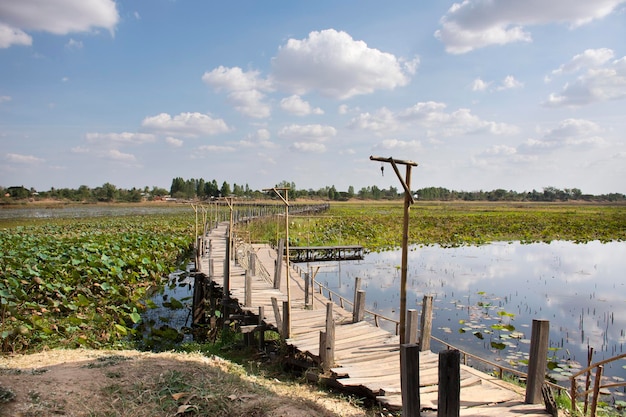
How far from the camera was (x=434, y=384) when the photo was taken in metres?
5.70

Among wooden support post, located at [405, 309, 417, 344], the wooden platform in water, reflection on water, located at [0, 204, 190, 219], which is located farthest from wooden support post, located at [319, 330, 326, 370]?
reflection on water, located at [0, 204, 190, 219]

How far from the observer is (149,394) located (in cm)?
539

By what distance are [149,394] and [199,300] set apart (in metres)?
9.12

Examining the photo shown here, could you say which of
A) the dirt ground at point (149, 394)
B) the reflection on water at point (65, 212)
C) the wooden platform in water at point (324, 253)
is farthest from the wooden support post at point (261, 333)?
the reflection on water at point (65, 212)

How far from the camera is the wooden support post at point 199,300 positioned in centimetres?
1408

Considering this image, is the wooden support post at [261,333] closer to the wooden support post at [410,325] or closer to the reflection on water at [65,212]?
the wooden support post at [410,325]

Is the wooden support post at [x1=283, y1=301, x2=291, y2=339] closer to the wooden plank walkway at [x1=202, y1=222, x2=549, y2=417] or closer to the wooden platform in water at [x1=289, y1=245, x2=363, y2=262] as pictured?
the wooden plank walkway at [x1=202, y1=222, x2=549, y2=417]

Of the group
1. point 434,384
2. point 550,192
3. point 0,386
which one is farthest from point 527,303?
point 550,192

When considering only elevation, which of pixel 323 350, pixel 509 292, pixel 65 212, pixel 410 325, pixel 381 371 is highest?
pixel 410 325

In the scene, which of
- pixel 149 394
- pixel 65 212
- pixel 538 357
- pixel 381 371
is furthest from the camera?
pixel 65 212

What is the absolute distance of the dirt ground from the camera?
493 cm

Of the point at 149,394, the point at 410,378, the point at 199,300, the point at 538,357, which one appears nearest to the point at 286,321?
the point at 149,394

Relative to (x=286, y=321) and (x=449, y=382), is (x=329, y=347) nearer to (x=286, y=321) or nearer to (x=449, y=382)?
(x=286, y=321)

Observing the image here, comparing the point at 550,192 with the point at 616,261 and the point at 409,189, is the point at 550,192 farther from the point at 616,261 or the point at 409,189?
the point at 409,189
